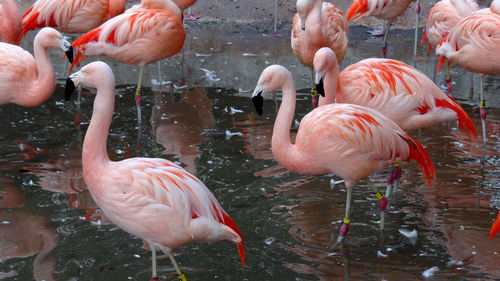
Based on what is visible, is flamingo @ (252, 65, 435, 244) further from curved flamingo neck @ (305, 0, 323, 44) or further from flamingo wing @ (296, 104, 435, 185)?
curved flamingo neck @ (305, 0, 323, 44)

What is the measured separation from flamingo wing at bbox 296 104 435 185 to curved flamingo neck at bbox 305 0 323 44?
1973 mm

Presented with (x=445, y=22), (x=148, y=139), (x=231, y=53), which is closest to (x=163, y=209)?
(x=148, y=139)

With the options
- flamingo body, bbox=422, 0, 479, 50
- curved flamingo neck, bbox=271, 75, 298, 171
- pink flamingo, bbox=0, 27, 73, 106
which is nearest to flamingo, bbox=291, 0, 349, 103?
flamingo body, bbox=422, 0, 479, 50

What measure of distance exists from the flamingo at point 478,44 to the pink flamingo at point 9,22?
376 centimetres

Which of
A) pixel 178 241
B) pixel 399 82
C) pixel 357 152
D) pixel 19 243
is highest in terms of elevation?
pixel 399 82

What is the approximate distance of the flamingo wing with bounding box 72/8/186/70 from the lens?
5281mm

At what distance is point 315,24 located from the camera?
5453 millimetres

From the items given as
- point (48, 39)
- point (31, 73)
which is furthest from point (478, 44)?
point (31, 73)

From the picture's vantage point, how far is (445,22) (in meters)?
6.41

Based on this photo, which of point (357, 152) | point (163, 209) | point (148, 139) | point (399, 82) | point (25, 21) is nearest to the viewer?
point (163, 209)

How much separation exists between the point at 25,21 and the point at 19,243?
3.25 meters

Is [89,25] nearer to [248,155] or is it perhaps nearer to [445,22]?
[248,155]

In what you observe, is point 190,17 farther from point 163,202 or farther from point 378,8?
point 163,202

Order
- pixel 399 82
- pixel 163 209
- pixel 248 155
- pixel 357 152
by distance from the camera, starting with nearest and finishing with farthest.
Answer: pixel 163 209 → pixel 357 152 → pixel 399 82 → pixel 248 155
